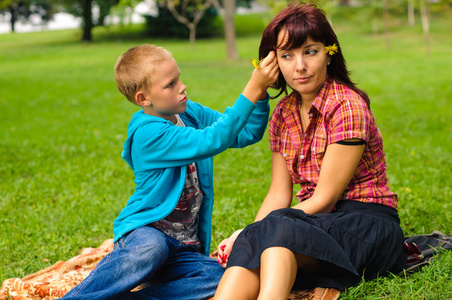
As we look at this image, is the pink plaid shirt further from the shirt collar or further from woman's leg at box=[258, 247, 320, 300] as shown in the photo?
woman's leg at box=[258, 247, 320, 300]

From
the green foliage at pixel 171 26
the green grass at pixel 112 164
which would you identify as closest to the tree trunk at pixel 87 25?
the green foliage at pixel 171 26

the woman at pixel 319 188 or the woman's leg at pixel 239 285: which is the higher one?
the woman at pixel 319 188

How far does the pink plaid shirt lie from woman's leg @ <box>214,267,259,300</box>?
76 centimetres

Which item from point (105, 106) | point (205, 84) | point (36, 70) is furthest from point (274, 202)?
point (36, 70)

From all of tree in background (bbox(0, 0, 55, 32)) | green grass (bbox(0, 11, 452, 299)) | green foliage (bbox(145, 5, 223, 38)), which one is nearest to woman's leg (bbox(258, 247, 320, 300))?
green grass (bbox(0, 11, 452, 299))

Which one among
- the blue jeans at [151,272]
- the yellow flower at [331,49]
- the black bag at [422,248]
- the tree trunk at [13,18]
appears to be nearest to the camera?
the blue jeans at [151,272]

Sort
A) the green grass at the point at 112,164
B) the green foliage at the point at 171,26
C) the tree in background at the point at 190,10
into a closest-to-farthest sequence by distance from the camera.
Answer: the green grass at the point at 112,164 < the tree in background at the point at 190,10 < the green foliage at the point at 171,26

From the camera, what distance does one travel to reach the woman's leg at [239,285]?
Answer: 245cm

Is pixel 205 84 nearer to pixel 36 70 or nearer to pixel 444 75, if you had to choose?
pixel 444 75

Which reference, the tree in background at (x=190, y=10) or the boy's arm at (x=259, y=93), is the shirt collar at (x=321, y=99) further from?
the tree in background at (x=190, y=10)

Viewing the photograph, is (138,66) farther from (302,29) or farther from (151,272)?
(151,272)

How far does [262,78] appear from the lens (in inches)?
111

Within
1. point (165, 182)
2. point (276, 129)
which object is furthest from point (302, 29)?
point (165, 182)

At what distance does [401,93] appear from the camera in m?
11.7
